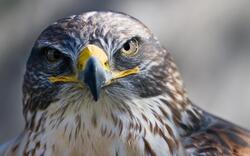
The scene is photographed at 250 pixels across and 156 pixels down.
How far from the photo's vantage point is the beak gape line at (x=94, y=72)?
182 inches

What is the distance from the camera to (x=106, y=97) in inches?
192

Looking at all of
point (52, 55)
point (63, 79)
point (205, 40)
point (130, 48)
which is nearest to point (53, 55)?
point (52, 55)

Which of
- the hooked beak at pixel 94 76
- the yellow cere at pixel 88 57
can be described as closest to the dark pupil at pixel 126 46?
the yellow cere at pixel 88 57

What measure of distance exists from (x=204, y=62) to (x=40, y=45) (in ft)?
12.0

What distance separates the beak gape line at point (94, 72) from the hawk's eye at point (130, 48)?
4.0 inches

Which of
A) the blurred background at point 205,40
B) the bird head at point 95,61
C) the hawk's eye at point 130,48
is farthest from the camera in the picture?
the blurred background at point 205,40

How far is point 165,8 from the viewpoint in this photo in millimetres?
8492

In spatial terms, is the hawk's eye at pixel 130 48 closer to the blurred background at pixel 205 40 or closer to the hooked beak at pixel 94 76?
the hooked beak at pixel 94 76

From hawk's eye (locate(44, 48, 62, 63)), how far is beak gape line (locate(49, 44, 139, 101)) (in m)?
0.09

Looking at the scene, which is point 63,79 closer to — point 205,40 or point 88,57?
point 88,57

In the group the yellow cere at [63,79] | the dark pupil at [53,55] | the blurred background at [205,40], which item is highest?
the dark pupil at [53,55]

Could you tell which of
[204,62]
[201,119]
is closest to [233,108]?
[204,62]

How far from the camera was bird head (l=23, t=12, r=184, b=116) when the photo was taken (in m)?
4.76

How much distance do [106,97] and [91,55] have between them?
10.4 inches
